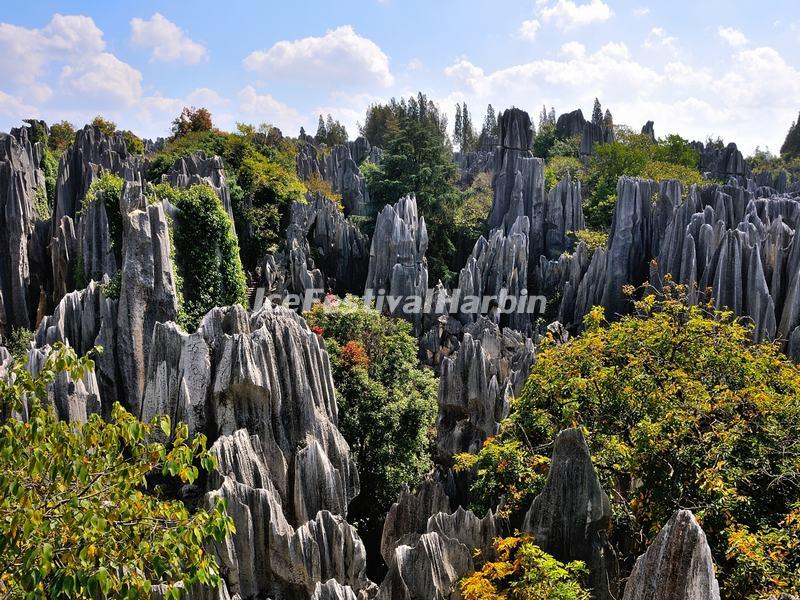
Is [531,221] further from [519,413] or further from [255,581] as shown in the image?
[255,581]

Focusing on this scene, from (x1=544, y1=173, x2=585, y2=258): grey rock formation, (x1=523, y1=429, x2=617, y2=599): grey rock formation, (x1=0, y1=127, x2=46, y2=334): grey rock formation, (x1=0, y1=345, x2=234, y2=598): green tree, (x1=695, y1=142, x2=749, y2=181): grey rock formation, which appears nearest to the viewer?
(x1=0, y1=345, x2=234, y2=598): green tree

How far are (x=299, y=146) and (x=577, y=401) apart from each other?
57.4 meters

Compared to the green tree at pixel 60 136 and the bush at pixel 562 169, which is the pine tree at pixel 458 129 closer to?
the bush at pixel 562 169

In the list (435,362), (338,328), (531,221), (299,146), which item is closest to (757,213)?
(531,221)

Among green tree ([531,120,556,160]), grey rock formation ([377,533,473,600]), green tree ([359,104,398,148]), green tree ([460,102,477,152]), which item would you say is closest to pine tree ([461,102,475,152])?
green tree ([460,102,477,152])

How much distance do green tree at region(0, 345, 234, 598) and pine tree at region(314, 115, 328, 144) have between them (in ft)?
264

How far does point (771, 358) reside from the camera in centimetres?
1048

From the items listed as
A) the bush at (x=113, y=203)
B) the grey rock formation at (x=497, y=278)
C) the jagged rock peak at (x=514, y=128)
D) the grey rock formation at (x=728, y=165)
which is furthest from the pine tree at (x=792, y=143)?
the bush at (x=113, y=203)

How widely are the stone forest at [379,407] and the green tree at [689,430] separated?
45 millimetres

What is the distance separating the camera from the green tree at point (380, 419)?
13414mm

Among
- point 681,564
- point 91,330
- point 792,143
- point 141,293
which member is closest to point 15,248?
point 91,330

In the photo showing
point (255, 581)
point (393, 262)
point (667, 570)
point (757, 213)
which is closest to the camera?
point (667, 570)

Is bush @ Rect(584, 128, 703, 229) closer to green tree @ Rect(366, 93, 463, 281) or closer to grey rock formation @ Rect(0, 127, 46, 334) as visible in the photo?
green tree @ Rect(366, 93, 463, 281)

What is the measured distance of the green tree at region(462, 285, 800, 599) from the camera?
6.71 metres
